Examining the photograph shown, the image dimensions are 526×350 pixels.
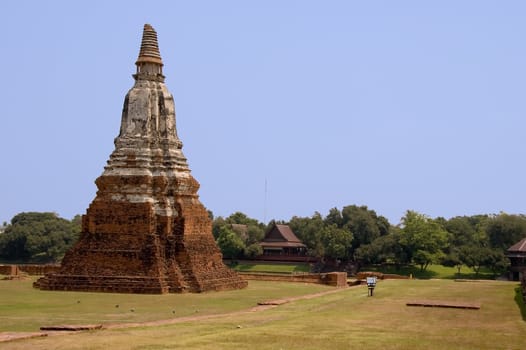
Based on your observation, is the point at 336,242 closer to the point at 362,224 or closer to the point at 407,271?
the point at 362,224

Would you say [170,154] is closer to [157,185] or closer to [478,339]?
[157,185]

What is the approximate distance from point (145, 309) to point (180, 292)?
7200 mm

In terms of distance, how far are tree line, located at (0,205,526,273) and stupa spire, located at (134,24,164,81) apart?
3282 centimetres

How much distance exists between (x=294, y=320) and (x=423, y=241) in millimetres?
45439

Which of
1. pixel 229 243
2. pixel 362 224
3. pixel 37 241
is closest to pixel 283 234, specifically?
pixel 229 243

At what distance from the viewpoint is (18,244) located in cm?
7319

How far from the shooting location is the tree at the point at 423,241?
204ft

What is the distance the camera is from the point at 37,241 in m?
71.4

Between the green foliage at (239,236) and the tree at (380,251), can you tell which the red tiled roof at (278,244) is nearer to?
the green foliage at (239,236)

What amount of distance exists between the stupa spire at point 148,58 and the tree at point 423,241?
3341 centimetres

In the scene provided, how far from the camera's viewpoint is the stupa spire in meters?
35.2

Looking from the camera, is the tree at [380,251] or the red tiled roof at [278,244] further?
the red tiled roof at [278,244]

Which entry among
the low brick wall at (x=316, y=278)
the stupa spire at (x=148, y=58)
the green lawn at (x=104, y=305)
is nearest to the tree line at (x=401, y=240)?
the low brick wall at (x=316, y=278)

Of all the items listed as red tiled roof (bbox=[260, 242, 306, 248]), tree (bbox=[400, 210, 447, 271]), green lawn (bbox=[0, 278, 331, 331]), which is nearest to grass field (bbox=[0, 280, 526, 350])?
green lawn (bbox=[0, 278, 331, 331])
